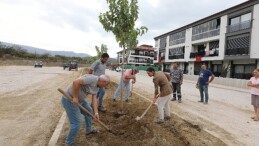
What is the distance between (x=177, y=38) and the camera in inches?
2078

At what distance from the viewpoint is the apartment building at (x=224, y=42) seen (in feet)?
100

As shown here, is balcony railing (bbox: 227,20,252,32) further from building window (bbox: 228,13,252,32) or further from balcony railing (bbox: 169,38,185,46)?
balcony railing (bbox: 169,38,185,46)

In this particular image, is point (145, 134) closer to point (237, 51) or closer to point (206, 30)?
point (237, 51)

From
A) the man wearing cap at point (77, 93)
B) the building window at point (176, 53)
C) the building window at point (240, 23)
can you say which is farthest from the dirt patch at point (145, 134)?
the building window at point (176, 53)

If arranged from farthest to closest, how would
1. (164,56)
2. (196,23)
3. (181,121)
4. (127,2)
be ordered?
1. (164,56)
2. (196,23)
3. (127,2)
4. (181,121)

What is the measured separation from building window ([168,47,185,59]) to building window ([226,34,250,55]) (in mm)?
14962

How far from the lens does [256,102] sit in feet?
29.8

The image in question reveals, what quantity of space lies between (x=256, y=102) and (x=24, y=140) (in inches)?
299

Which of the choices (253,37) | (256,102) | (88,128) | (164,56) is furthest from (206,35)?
A: (88,128)

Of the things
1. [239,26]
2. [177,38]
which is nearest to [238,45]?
[239,26]

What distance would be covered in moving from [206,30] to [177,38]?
1189cm

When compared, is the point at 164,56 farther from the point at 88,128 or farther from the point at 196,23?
the point at 88,128

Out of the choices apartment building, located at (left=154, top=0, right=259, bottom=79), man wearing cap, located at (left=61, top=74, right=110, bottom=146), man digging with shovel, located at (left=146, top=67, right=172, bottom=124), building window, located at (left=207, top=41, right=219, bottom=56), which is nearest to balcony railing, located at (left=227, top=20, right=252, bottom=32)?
apartment building, located at (left=154, top=0, right=259, bottom=79)

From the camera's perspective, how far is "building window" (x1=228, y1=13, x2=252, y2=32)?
31.3 m
